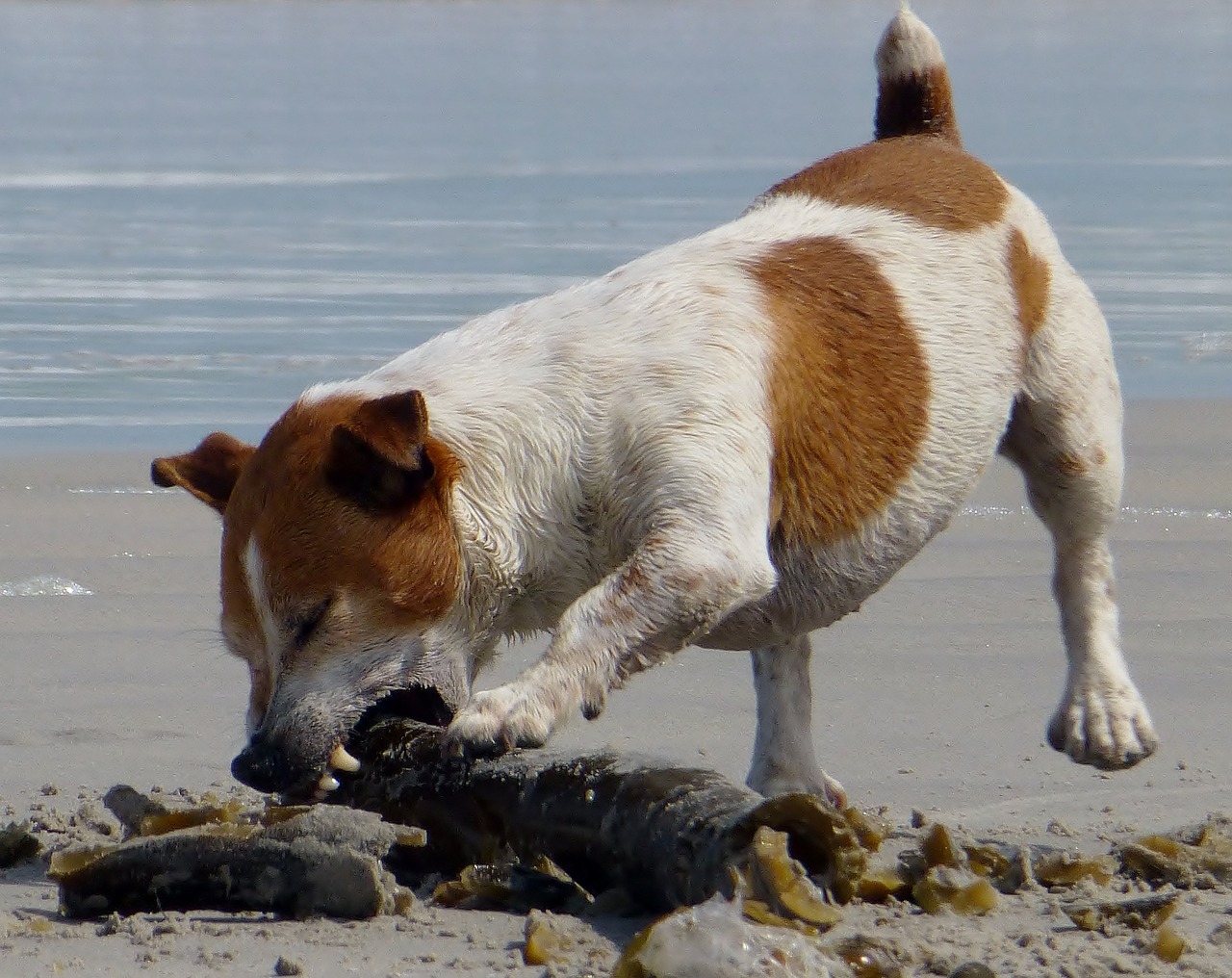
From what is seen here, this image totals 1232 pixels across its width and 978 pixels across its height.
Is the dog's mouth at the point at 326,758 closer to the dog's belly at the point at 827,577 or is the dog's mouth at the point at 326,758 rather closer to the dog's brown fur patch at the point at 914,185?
the dog's belly at the point at 827,577

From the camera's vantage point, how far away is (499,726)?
3.52 metres

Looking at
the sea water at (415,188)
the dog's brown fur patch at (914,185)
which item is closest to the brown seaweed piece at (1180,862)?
the dog's brown fur patch at (914,185)

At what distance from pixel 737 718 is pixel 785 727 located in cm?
52

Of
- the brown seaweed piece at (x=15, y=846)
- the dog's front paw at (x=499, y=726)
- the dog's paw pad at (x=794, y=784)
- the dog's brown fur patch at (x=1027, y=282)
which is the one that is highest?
the dog's brown fur patch at (x=1027, y=282)

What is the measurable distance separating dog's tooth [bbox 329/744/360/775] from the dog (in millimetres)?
16

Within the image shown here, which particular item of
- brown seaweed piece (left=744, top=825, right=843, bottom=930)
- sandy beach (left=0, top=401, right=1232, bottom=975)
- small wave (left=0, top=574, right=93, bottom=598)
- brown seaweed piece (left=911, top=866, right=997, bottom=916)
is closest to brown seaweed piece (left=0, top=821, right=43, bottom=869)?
sandy beach (left=0, top=401, right=1232, bottom=975)

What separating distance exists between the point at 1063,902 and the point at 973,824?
0.72 m

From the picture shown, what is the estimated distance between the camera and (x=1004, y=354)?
4.68 metres

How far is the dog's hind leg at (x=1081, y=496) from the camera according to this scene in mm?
4785

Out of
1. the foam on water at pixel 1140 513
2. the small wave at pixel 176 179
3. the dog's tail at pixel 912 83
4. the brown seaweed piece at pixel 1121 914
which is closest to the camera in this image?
the brown seaweed piece at pixel 1121 914

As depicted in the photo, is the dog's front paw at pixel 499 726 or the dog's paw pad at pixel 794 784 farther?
the dog's paw pad at pixel 794 784

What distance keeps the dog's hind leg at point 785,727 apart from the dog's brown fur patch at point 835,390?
66cm

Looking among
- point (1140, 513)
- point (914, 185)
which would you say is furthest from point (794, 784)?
point (1140, 513)

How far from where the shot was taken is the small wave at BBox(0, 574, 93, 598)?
6.41 metres
